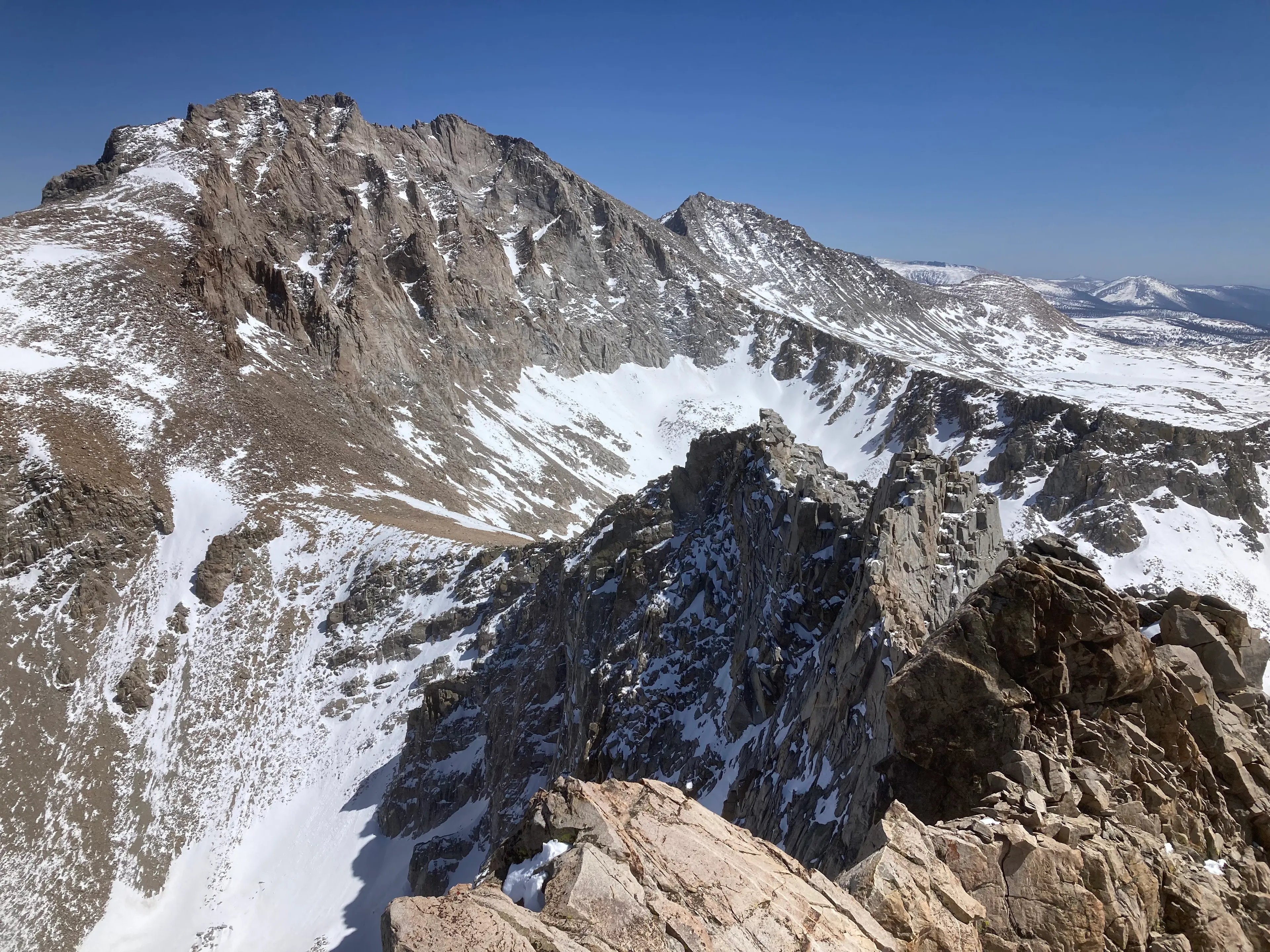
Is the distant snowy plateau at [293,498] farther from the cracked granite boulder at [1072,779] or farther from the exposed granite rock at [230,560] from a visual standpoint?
the cracked granite boulder at [1072,779]

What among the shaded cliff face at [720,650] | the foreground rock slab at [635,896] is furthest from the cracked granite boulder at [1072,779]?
the shaded cliff face at [720,650]

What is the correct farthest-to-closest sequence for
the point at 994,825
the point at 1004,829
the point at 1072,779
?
the point at 1072,779 → the point at 994,825 → the point at 1004,829

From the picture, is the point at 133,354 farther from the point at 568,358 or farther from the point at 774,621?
the point at 568,358

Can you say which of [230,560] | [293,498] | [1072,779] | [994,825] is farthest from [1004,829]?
[293,498]

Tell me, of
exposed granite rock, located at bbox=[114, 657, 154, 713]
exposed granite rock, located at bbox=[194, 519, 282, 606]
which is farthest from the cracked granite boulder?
exposed granite rock, located at bbox=[194, 519, 282, 606]

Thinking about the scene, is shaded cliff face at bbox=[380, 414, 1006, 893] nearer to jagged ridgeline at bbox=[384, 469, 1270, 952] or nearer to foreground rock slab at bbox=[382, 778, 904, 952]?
jagged ridgeline at bbox=[384, 469, 1270, 952]

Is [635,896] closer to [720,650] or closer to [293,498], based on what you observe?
[720,650]
